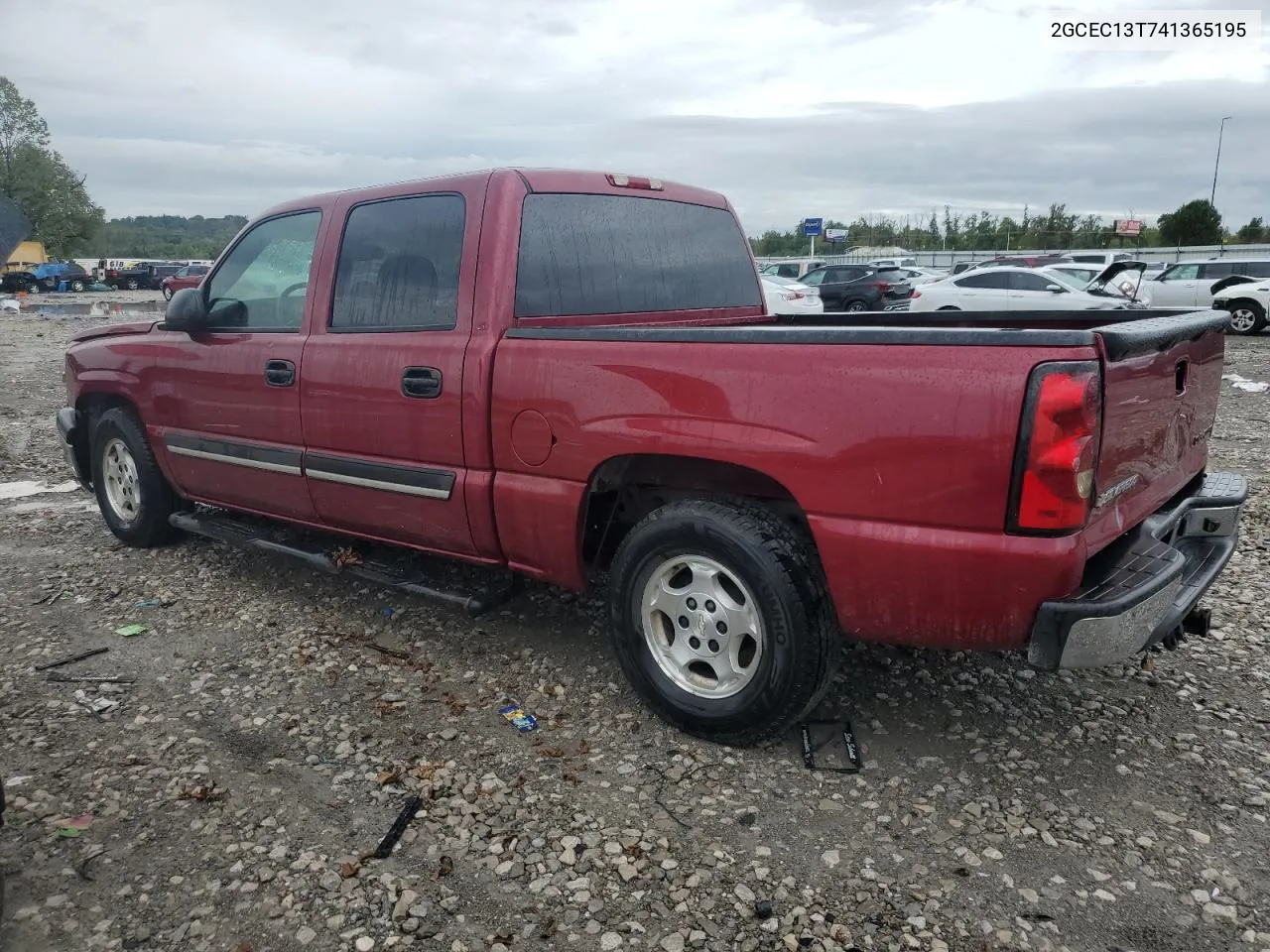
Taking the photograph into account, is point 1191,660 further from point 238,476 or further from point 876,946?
point 238,476

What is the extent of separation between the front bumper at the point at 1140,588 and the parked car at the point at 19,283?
148ft

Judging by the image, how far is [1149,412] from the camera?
2.80 metres

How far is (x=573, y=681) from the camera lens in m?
3.76

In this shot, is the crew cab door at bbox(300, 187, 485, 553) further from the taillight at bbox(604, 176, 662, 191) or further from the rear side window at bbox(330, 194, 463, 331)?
the taillight at bbox(604, 176, 662, 191)

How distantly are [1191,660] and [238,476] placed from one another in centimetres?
429

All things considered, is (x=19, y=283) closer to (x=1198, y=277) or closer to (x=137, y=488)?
(x=137, y=488)

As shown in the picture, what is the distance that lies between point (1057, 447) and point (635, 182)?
234cm

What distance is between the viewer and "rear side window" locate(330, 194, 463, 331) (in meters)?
3.69

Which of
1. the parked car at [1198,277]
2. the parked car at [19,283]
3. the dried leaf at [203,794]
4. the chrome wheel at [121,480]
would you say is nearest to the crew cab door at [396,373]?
the dried leaf at [203,794]

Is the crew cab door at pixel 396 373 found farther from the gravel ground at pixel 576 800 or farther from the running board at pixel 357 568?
the gravel ground at pixel 576 800

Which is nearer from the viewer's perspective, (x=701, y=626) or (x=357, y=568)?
(x=701, y=626)

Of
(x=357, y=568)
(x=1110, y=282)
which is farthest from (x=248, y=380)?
(x=1110, y=282)

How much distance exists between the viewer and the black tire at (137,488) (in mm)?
5219

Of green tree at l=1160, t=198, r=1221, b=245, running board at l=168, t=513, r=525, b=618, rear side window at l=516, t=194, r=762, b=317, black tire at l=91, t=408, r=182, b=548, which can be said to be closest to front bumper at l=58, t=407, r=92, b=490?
black tire at l=91, t=408, r=182, b=548
